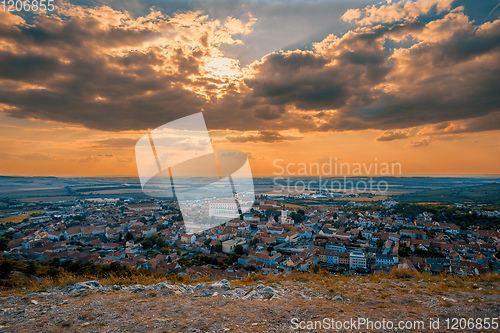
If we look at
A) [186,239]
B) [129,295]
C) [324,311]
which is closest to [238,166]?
[129,295]

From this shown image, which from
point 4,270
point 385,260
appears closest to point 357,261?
point 385,260

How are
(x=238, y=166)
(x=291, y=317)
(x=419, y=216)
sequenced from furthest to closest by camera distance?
(x=419, y=216) → (x=238, y=166) → (x=291, y=317)

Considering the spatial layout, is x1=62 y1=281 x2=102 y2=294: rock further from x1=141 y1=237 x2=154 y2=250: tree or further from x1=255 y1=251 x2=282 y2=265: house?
x1=141 y1=237 x2=154 y2=250: tree

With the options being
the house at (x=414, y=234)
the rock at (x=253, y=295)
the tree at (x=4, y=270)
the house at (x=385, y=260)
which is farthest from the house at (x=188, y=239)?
the house at (x=414, y=234)

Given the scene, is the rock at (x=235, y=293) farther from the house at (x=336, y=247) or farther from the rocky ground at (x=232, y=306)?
the house at (x=336, y=247)

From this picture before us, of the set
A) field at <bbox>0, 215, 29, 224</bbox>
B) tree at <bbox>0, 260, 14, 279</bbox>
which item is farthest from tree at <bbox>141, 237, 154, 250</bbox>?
field at <bbox>0, 215, 29, 224</bbox>

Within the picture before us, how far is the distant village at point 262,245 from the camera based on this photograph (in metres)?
14.8

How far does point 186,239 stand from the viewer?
22.6 meters

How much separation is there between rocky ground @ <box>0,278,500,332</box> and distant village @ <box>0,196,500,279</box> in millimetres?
6986

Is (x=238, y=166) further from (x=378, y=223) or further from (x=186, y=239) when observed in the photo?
(x=378, y=223)

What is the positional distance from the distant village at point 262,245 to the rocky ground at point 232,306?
22.9 ft

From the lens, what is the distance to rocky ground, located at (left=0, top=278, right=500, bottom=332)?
3.03 m

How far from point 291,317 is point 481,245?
24.9 meters

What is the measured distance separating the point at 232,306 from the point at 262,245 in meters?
19.7
